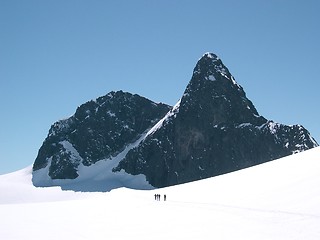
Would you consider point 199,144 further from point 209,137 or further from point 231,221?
point 231,221

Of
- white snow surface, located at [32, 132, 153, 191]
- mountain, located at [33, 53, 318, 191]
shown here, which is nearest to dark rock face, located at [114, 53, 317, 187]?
mountain, located at [33, 53, 318, 191]

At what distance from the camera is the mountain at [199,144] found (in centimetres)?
15125

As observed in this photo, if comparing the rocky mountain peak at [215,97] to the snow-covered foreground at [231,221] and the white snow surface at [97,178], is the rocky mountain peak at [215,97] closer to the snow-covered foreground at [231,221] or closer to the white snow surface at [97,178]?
the white snow surface at [97,178]

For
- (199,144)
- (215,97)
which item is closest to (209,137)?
(199,144)

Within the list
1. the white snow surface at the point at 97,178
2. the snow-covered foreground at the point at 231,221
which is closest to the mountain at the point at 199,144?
the white snow surface at the point at 97,178

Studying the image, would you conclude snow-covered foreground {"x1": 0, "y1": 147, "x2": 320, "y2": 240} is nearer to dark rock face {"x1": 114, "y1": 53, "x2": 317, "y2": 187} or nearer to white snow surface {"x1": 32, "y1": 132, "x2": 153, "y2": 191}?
dark rock face {"x1": 114, "y1": 53, "x2": 317, "y2": 187}

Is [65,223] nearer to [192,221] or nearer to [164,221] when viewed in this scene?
[164,221]

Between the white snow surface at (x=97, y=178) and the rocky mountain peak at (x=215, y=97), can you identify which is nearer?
the white snow surface at (x=97, y=178)

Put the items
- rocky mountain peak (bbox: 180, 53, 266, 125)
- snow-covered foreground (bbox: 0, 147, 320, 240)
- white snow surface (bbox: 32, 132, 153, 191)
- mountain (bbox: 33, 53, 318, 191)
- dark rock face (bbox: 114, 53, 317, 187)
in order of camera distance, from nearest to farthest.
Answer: snow-covered foreground (bbox: 0, 147, 320, 240) < dark rock face (bbox: 114, 53, 317, 187) < mountain (bbox: 33, 53, 318, 191) < white snow surface (bbox: 32, 132, 153, 191) < rocky mountain peak (bbox: 180, 53, 266, 125)

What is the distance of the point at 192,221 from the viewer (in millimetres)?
23328

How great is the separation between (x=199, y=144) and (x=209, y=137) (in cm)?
550

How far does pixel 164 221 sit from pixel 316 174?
1627cm

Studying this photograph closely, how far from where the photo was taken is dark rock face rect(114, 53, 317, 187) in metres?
151

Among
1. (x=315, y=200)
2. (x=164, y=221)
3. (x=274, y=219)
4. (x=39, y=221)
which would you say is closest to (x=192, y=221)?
(x=164, y=221)
